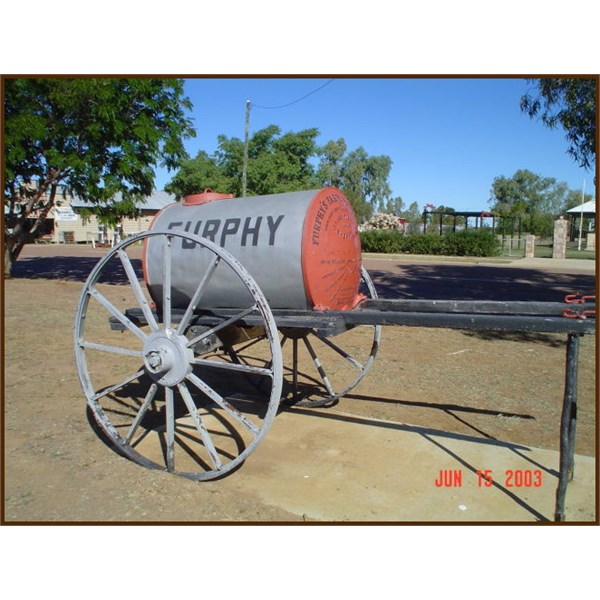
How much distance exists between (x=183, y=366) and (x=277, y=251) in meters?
1.12

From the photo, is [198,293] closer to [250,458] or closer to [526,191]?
[250,458]

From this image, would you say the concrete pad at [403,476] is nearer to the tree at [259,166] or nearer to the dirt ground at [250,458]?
the dirt ground at [250,458]

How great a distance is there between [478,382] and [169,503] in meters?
4.52

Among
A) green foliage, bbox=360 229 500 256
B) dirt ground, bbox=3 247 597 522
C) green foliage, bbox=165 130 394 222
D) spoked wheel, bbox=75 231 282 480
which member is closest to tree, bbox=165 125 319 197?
green foliage, bbox=165 130 394 222

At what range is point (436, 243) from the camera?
3575 centimetres

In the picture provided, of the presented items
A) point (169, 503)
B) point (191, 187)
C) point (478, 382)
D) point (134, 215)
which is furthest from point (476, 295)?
point (191, 187)

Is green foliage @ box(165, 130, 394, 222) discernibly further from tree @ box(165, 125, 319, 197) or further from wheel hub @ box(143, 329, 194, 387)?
wheel hub @ box(143, 329, 194, 387)

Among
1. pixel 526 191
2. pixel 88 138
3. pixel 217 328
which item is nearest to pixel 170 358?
pixel 217 328

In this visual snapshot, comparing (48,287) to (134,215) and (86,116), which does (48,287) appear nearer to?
(134,215)

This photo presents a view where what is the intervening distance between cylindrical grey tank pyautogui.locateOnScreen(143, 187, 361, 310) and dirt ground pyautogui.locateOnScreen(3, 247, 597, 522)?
1.48m

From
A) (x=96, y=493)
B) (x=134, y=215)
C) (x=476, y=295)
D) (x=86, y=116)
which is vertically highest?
(x=86, y=116)

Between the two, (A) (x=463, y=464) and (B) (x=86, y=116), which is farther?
(B) (x=86, y=116)

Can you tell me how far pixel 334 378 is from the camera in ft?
23.3

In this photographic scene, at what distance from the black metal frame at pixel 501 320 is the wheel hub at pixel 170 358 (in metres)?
0.36
